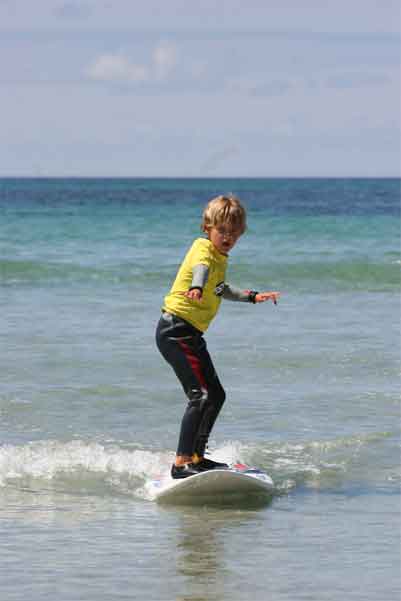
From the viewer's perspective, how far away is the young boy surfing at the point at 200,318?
257 inches

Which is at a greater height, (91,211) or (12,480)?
(91,211)

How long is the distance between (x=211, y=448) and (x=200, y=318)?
59.6 inches

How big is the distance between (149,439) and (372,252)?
18903 mm

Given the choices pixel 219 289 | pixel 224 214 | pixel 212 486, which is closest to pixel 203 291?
pixel 219 289

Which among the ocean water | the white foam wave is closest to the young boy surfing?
the ocean water

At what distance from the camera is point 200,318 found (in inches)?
263

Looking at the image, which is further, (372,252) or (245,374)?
(372,252)

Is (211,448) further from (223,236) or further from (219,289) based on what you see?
(223,236)

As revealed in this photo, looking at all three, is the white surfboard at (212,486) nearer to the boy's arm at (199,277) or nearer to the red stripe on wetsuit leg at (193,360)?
the red stripe on wetsuit leg at (193,360)

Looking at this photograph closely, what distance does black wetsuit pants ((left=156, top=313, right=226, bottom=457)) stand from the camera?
22.0ft

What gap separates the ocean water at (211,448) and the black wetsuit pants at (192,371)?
1.53ft

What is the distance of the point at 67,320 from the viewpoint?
13.6 meters

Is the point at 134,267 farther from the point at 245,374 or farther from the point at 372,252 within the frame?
the point at 245,374

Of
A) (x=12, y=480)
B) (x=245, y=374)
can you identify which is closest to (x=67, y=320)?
Answer: (x=245, y=374)
